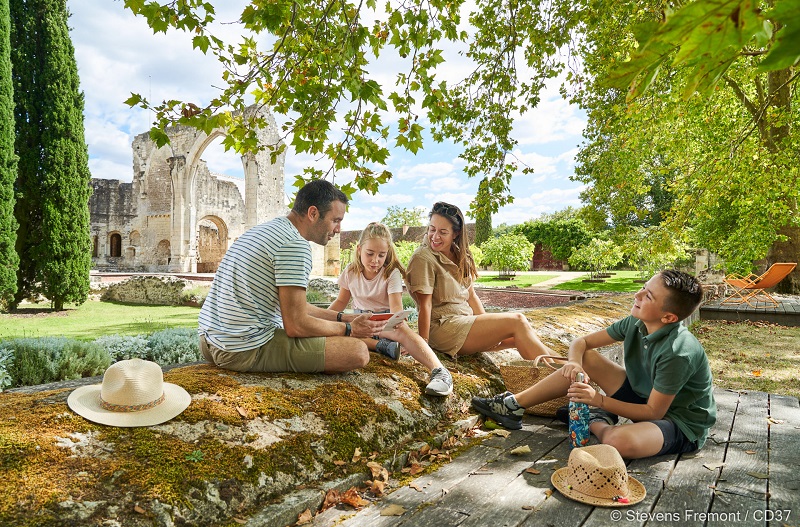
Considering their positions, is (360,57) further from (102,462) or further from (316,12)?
(102,462)

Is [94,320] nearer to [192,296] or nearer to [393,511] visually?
[192,296]

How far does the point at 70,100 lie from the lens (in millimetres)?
12242

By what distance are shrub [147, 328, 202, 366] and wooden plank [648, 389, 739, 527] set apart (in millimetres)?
4410

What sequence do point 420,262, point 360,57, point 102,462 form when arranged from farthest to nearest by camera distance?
point 360,57 < point 420,262 < point 102,462

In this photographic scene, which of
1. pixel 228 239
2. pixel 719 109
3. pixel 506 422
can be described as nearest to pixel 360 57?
pixel 506 422

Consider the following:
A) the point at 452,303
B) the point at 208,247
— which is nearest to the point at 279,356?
the point at 452,303

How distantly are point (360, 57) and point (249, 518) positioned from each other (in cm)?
370

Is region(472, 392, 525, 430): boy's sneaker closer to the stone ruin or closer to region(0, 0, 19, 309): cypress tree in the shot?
region(0, 0, 19, 309): cypress tree

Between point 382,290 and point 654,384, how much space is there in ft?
6.44

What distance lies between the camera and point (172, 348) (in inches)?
210

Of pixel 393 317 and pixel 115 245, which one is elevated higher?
pixel 115 245

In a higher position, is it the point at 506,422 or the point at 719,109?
the point at 719,109

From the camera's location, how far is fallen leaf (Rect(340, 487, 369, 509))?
6.88 ft

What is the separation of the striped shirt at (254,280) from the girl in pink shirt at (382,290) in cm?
90
